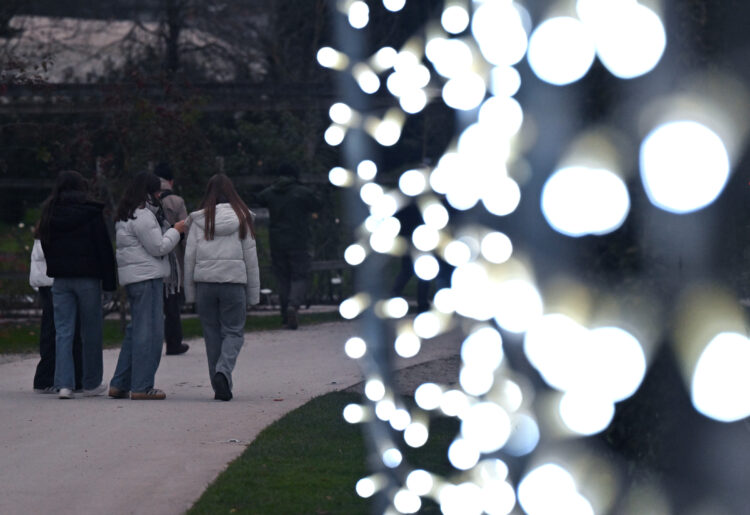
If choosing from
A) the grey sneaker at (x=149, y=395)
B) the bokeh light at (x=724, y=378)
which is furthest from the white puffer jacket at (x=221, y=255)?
the bokeh light at (x=724, y=378)

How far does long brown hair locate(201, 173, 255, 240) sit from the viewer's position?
9750 millimetres

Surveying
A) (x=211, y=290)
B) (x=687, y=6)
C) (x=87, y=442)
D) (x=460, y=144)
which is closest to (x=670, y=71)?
(x=687, y=6)

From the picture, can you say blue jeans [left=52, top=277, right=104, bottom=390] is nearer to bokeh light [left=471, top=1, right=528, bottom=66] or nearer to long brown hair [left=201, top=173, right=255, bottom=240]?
long brown hair [left=201, top=173, right=255, bottom=240]

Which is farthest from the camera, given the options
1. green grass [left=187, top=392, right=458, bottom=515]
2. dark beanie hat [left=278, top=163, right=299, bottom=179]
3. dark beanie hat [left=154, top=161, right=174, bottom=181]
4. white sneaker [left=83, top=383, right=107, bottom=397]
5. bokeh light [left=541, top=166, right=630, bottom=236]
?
dark beanie hat [left=278, top=163, right=299, bottom=179]

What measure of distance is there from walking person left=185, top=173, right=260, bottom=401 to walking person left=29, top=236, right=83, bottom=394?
114 cm

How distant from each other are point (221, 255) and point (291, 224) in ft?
18.6

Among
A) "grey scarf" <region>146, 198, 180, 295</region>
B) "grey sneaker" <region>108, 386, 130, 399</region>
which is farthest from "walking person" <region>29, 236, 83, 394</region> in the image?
"grey scarf" <region>146, 198, 180, 295</region>

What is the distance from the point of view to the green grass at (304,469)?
19.1 feet

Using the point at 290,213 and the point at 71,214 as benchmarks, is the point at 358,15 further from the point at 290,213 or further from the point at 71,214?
the point at 290,213

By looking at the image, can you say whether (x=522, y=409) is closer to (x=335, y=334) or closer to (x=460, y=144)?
(x=460, y=144)

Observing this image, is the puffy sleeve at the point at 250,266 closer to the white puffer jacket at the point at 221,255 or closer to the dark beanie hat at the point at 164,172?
the white puffer jacket at the point at 221,255

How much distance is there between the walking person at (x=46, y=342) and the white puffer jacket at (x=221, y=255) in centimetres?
114

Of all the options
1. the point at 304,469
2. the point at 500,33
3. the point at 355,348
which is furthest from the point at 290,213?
the point at 500,33

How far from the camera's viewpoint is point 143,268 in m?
9.76
